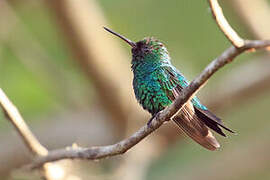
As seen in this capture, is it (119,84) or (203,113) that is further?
(119,84)

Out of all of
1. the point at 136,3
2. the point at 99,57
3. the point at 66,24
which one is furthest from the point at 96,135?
the point at 136,3

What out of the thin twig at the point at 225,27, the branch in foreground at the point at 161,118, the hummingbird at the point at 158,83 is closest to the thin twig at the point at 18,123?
the branch in foreground at the point at 161,118

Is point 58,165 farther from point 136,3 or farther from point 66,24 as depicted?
point 136,3

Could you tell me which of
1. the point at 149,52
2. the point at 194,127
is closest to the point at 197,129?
the point at 194,127

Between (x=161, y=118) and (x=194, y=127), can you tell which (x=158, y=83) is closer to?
(x=194, y=127)

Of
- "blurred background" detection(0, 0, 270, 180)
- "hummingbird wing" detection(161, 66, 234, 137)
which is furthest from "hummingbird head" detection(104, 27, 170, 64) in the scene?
"blurred background" detection(0, 0, 270, 180)

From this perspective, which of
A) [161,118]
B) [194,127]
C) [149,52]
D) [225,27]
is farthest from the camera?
[149,52]
